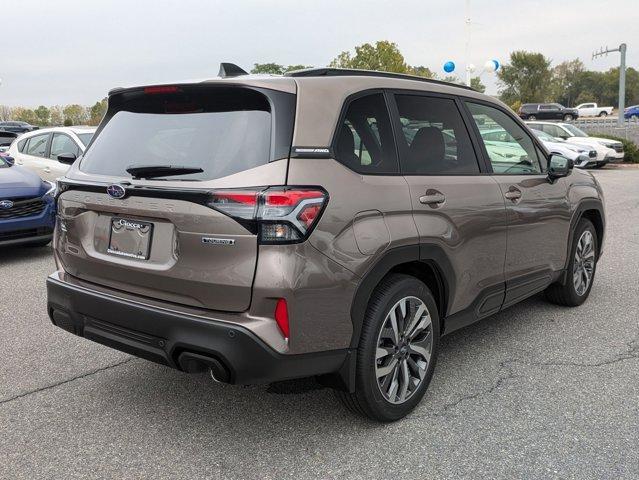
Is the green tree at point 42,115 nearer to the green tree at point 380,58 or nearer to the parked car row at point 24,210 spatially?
the green tree at point 380,58

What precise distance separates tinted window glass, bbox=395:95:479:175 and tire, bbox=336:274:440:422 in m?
0.67

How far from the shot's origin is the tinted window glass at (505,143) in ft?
13.1

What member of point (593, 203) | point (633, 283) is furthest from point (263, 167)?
point (633, 283)

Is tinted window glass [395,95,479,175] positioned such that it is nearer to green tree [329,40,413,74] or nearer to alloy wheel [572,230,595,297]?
alloy wheel [572,230,595,297]

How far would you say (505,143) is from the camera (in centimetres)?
434

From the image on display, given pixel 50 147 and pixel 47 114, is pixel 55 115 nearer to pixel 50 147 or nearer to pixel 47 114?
pixel 47 114

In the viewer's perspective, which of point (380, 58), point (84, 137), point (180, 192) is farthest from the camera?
point (380, 58)

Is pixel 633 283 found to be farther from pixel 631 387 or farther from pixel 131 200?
pixel 131 200

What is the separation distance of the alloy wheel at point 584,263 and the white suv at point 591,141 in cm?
1770

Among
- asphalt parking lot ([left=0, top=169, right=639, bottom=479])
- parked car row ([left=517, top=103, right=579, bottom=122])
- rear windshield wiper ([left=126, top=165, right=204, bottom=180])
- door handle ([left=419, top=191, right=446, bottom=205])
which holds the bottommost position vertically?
asphalt parking lot ([left=0, top=169, right=639, bottom=479])

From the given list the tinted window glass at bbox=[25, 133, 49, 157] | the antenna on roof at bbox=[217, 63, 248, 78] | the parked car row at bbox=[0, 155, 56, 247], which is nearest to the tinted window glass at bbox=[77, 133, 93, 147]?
the tinted window glass at bbox=[25, 133, 49, 157]

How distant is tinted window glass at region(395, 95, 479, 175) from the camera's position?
332cm

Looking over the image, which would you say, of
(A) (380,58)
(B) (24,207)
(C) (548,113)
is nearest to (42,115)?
(A) (380,58)

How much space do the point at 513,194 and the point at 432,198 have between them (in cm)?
98
